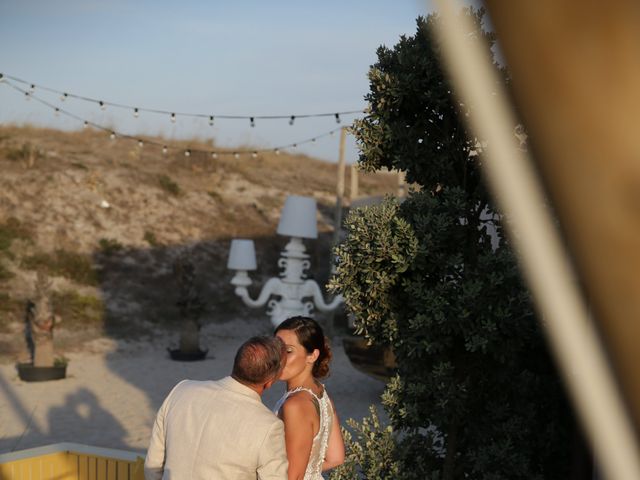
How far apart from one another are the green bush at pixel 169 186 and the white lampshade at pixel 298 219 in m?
15.4

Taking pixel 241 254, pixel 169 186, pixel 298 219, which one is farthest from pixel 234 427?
pixel 169 186

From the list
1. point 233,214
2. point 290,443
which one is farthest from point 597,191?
point 233,214

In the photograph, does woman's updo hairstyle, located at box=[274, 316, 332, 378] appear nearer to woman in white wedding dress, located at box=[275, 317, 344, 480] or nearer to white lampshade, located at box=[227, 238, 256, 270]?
woman in white wedding dress, located at box=[275, 317, 344, 480]

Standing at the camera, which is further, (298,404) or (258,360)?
(298,404)

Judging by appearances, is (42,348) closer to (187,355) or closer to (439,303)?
(187,355)

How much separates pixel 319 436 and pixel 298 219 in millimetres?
8899

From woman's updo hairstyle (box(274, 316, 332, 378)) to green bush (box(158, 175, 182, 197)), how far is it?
24.0m

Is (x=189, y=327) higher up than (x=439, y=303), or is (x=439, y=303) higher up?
(x=439, y=303)

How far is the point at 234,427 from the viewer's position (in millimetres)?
2627

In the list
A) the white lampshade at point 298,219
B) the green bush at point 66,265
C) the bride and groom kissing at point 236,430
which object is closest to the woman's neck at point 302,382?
the bride and groom kissing at point 236,430

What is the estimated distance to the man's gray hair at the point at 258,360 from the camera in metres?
2.64

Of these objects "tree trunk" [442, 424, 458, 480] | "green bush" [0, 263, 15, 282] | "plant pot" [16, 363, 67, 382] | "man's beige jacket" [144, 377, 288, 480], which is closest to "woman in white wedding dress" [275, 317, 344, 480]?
"man's beige jacket" [144, 377, 288, 480]

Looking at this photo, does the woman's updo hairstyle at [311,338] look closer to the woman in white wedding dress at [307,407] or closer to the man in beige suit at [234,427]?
the woman in white wedding dress at [307,407]

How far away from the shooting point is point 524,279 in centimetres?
439
